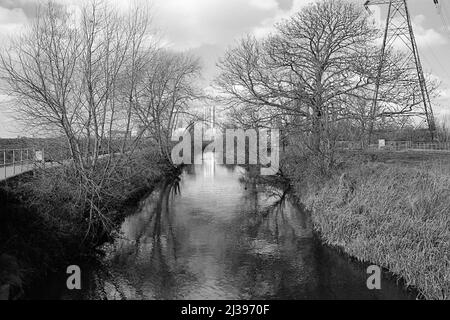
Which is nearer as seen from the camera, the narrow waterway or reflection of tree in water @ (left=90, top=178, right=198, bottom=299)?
the narrow waterway

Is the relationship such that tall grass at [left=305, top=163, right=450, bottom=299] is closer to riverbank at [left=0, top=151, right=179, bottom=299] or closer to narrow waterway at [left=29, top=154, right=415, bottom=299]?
narrow waterway at [left=29, top=154, right=415, bottom=299]

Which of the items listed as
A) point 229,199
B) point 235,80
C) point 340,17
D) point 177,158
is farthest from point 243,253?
point 177,158

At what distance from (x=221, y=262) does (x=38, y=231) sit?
4.30m

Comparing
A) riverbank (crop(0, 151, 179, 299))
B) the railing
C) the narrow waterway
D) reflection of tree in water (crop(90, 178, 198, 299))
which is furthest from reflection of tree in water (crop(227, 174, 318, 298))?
the railing

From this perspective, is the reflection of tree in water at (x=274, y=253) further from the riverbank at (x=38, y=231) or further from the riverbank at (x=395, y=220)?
the riverbank at (x=38, y=231)

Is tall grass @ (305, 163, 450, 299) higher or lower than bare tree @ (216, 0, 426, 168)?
lower

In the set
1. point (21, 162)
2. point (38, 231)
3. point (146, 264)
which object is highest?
point (21, 162)

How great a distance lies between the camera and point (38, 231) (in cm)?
952

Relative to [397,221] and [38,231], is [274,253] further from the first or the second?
[38,231]

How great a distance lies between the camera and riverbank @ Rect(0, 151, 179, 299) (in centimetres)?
807

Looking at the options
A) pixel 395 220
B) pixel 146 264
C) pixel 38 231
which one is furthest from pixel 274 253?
pixel 38 231

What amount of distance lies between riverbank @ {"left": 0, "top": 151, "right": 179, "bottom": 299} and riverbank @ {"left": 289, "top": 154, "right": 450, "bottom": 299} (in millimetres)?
6782

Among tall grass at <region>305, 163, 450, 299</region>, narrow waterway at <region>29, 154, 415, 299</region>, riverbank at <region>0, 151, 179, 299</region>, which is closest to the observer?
riverbank at <region>0, 151, 179, 299</region>

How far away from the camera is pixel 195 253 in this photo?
11.0 metres
